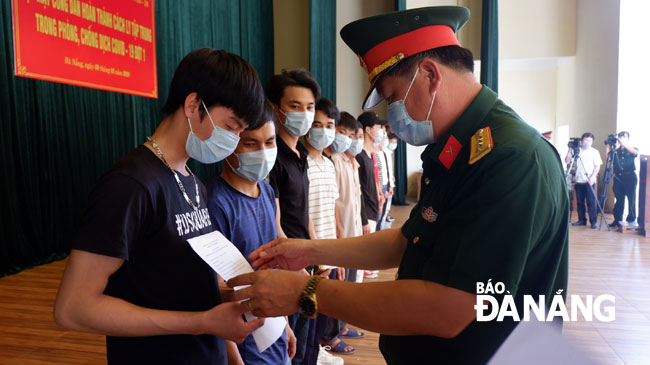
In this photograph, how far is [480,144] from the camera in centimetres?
86

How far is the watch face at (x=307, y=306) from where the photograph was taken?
0.95 metres

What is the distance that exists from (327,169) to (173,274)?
182 cm

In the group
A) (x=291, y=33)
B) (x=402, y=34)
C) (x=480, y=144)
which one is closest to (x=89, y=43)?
(x=402, y=34)

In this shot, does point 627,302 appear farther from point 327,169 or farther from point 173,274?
point 173,274

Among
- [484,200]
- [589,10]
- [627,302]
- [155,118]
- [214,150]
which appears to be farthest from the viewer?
[589,10]

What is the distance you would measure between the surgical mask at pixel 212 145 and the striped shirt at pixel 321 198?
1400 millimetres

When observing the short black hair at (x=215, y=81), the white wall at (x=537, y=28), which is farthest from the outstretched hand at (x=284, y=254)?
the white wall at (x=537, y=28)

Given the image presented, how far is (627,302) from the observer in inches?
145

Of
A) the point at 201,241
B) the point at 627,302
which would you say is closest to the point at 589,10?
the point at 627,302

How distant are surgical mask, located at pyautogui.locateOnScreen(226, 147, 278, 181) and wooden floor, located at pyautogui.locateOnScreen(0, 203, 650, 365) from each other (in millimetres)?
1245

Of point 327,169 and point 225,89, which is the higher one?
point 225,89

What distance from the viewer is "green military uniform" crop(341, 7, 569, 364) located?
76 centimetres

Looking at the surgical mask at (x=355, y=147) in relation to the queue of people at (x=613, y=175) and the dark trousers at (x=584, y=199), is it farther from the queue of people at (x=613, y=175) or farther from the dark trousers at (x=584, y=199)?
the dark trousers at (x=584, y=199)

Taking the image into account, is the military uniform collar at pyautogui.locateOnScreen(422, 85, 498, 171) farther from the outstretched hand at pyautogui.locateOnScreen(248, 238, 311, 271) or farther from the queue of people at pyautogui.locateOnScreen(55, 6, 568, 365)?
the outstretched hand at pyautogui.locateOnScreen(248, 238, 311, 271)
